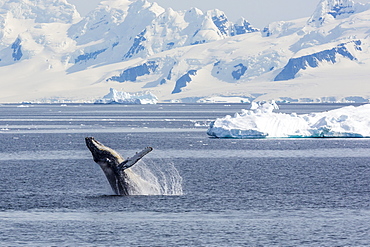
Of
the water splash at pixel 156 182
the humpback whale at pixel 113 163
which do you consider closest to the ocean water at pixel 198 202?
the water splash at pixel 156 182

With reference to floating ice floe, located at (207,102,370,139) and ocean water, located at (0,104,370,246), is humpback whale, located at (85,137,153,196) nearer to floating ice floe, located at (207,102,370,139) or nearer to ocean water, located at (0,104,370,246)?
ocean water, located at (0,104,370,246)

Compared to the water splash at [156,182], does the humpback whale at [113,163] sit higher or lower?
higher

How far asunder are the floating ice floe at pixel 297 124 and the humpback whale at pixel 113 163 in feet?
191

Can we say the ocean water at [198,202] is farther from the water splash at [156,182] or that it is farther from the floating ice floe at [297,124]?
the floating ice floe at [297,124]

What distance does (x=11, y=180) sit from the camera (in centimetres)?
6153

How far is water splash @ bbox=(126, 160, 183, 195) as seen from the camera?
167 ft

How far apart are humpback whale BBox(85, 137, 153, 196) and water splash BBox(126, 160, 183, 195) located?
484 mm

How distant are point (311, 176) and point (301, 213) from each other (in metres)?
19.8

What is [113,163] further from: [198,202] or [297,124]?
[297,124]

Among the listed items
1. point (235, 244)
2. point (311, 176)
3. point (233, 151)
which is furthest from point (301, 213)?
point (233, 151)

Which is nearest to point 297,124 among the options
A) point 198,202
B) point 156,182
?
point 156,182

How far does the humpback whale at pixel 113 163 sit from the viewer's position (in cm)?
4712

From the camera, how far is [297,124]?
107500mm

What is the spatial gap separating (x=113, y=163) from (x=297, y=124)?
62595mm
